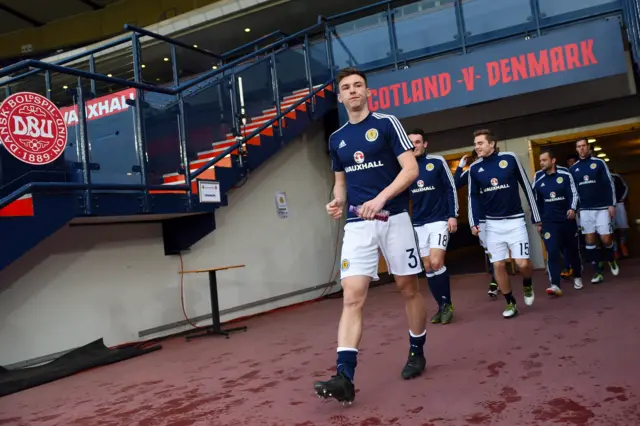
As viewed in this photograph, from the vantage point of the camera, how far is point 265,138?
740cm

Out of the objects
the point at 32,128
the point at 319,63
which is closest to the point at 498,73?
the point at 319,63

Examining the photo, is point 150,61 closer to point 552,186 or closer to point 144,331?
point 144,331

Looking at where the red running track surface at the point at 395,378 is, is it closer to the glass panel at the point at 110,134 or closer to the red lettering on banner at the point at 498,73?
the glass panel at the point at 110,134

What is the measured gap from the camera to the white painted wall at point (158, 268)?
5273mm

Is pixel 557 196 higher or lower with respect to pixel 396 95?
lower

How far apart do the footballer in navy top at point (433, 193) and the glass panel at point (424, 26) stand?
386 centimetres

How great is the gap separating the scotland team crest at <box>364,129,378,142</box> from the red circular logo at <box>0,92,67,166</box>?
2.75 m

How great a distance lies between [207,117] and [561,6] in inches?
213

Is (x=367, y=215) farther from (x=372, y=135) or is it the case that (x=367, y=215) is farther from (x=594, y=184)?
(x=594, y=184)

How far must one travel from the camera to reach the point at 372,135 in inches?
126

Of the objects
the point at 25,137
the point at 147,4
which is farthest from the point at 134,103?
the point at 147,4

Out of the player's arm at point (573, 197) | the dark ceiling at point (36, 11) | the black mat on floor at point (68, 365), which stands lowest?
the black mat on floor at point (68, 365)

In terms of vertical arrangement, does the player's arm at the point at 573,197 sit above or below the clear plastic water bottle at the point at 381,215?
above

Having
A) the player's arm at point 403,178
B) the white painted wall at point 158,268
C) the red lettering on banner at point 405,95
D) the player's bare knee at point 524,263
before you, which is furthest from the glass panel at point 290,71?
the player's arm at point 403,178
